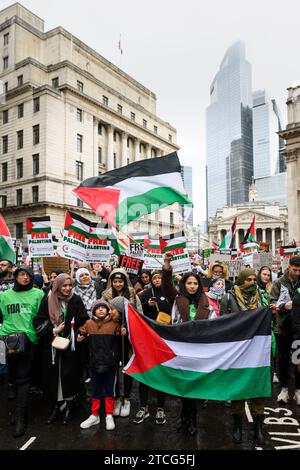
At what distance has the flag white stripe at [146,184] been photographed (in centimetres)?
729

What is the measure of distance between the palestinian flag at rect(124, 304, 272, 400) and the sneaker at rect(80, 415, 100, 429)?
77 centimetres

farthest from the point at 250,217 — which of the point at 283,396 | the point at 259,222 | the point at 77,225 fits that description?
the point at 283,396

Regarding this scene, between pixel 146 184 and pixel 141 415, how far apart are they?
4.35 meters

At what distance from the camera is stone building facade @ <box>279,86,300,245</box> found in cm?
3909

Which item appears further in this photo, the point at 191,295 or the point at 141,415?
the point at 191,295

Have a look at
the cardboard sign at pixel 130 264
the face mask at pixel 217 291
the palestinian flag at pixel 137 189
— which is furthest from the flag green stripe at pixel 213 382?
the palestinian flag at pixel 137 189

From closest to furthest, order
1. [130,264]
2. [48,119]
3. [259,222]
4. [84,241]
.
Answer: [130,264] < [84,241] < [48,119] < [259,222]

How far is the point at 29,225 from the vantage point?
10438 mm

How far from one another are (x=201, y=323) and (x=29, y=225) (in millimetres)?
7389

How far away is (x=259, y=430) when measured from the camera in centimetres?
419

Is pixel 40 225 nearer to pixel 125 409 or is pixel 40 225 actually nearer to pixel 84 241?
pixel 84 241
